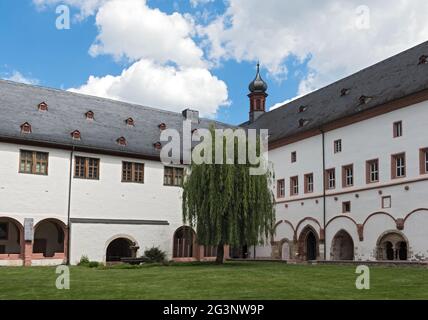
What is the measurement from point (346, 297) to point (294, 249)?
77.0ft

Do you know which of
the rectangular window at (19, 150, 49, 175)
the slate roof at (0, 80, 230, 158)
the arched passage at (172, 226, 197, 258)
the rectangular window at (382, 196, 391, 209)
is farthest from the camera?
the arched passage at (172, 226, 197, 258)

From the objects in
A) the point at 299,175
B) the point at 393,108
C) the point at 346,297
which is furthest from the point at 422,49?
the point at 346,297

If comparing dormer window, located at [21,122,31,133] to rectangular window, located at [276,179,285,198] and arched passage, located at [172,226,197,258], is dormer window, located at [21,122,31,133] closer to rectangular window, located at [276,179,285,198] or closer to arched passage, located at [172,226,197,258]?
arched passage, located at [172,226,197,258]

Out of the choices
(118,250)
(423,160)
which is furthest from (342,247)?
(118,250)

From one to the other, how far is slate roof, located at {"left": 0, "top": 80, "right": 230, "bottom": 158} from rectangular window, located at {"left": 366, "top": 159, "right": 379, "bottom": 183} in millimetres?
9903

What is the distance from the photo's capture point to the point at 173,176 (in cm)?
3516

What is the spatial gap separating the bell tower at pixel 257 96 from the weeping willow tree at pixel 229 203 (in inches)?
858

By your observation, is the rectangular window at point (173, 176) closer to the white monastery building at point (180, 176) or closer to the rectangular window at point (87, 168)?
the white monastery building at point (180, 176)

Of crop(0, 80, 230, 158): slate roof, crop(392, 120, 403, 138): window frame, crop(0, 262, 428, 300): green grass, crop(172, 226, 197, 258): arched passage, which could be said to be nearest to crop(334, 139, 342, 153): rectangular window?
crop(392, 120, 403, 138): window frame

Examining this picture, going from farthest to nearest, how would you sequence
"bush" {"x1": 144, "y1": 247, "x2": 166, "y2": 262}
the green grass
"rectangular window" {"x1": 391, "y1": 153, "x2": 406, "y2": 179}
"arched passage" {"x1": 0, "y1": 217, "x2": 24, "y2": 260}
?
"bush" {"x1": 144, "y1": 247, "x2": 166, "y2": 262} → "arched passage" {"x1": 0, "y1": 217, "x2": 24, "y2": 260} → "rectangular window" {"x1": 391, "y1": 153, "x2": 406, "y2": 179} → the green grass

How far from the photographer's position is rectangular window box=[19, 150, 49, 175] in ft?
97.1

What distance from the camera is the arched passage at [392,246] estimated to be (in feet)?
90.2

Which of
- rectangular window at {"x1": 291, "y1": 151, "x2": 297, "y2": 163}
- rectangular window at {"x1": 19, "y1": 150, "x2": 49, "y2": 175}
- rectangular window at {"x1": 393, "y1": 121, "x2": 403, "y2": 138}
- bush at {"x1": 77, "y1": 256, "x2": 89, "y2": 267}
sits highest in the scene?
rectangular window at {"x1": 393, "y1": 121, "x2": 403, "y2": 138}

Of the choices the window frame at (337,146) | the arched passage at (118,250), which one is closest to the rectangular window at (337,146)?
the window frame at (337,146)
